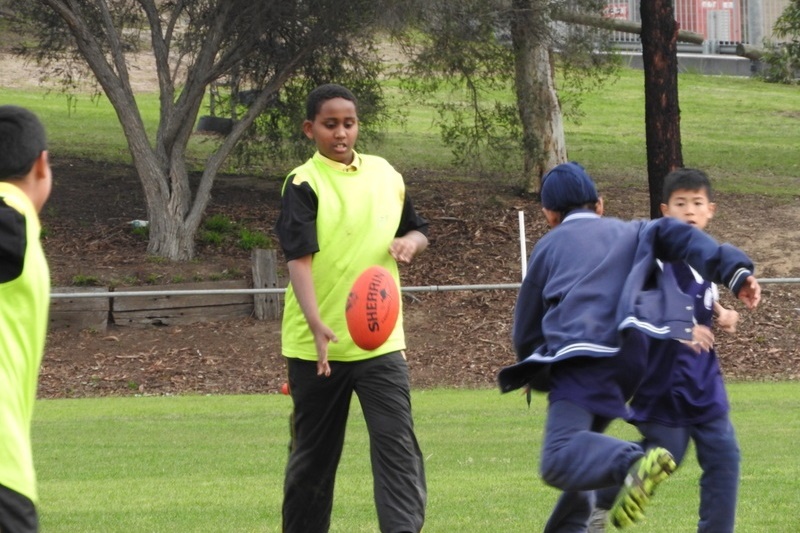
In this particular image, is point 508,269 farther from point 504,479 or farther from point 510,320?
point 504,479

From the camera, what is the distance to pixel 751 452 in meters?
10.4

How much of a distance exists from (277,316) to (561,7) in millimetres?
7174

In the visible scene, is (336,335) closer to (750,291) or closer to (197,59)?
(750,291)

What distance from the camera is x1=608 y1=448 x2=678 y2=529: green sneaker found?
4.91 meters

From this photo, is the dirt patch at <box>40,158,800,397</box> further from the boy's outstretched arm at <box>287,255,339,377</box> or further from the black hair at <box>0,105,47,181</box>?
the black hair at <box>0,105,47,181</box>

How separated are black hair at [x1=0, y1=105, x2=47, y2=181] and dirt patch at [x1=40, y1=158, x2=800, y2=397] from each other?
13.7 m

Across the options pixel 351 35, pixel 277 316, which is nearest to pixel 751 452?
pixel 277 316

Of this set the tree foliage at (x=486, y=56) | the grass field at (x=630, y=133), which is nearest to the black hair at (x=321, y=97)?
the tree foliage at (x=486, y=56)

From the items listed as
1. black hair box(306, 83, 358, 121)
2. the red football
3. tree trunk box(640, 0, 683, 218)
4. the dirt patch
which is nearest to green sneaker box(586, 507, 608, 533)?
the red football

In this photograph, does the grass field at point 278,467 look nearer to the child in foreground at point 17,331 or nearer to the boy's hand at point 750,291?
the boy's hand at point 750,291

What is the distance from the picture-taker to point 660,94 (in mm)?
21172

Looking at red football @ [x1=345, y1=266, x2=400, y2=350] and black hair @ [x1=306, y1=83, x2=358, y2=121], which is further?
black hair @ [x1=306, y1=83, x2=358, y2=121]

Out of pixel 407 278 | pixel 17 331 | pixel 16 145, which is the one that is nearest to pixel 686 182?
pixel 16 145

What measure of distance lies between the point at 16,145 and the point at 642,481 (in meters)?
2.58
